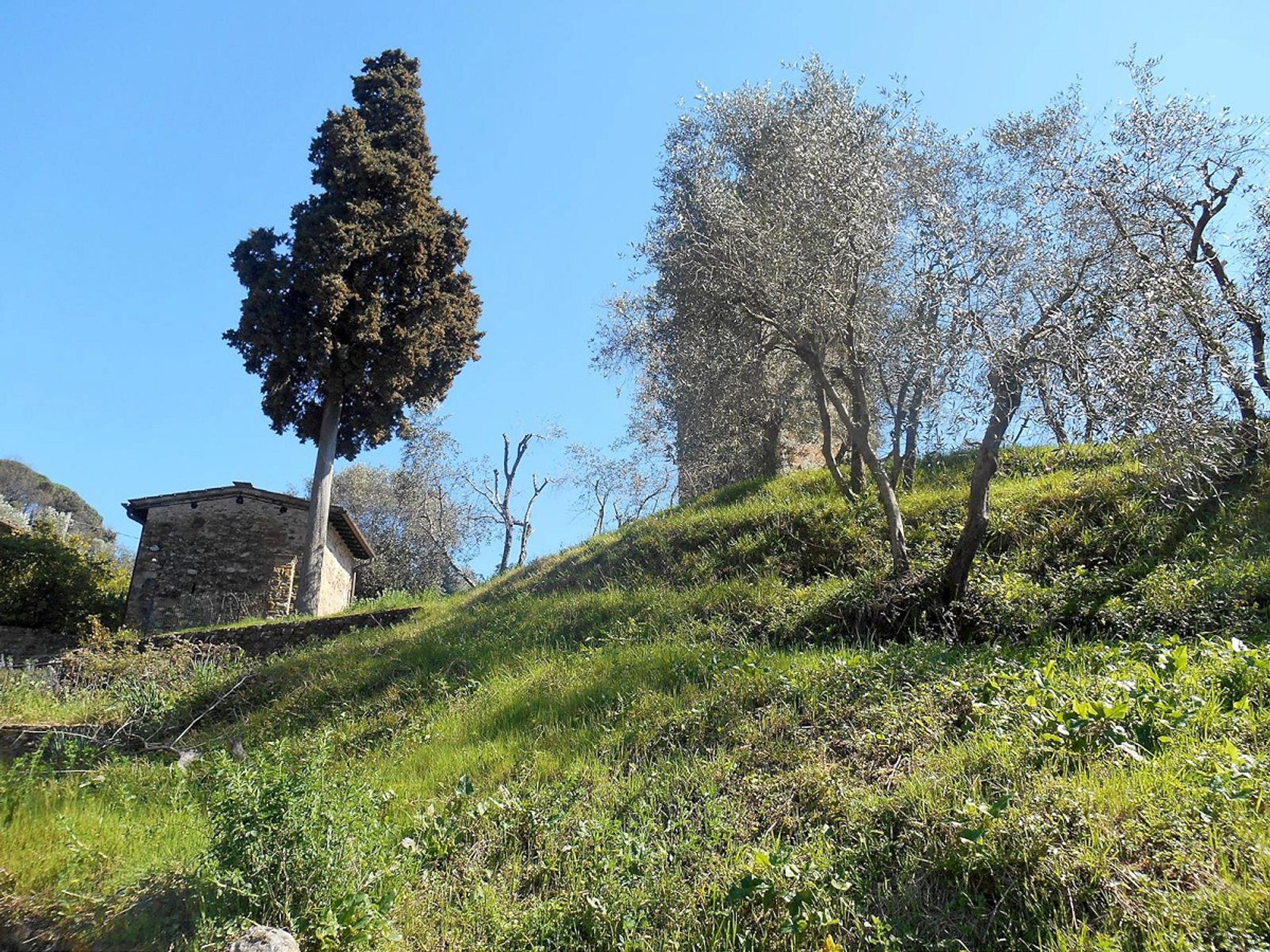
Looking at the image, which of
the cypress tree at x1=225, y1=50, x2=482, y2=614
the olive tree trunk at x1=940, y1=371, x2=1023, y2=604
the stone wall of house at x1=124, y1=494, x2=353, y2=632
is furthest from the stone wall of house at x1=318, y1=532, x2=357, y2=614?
the olive tree trunk at x1=940, y1=371, x2=1023, y2=604

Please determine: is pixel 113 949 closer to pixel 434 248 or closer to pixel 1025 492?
pixel 1025 492

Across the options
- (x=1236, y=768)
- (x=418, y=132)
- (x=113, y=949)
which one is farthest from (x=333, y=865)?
(x=418, y=132)

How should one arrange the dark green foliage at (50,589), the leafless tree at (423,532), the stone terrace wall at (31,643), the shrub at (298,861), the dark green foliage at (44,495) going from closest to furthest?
the shrub at (298,861)
the stone terrace wall at (31,643)
the dark green foliage at (50,589)
the leafless tree at (423,532)
the dark green foliage at (44,495)

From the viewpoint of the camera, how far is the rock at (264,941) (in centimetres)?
393

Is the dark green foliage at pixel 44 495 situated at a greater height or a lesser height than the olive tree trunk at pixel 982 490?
greater

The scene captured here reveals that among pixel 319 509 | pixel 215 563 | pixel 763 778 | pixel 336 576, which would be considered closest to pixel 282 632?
pixel 319 509

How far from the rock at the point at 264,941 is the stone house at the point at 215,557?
56.8ft

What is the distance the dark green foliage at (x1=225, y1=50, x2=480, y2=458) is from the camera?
20.1 meters

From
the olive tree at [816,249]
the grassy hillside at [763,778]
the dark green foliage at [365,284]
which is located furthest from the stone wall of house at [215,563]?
the olive tree at [816,249]

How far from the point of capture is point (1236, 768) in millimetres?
4258

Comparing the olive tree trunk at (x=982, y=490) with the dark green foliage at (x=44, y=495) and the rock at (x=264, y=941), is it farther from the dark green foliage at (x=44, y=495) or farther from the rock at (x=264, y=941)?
the dark green foliage at (x=44, y=495)

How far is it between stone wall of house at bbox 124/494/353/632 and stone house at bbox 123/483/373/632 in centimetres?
2

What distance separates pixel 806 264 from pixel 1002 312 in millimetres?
2585

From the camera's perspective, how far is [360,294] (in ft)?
67.5
